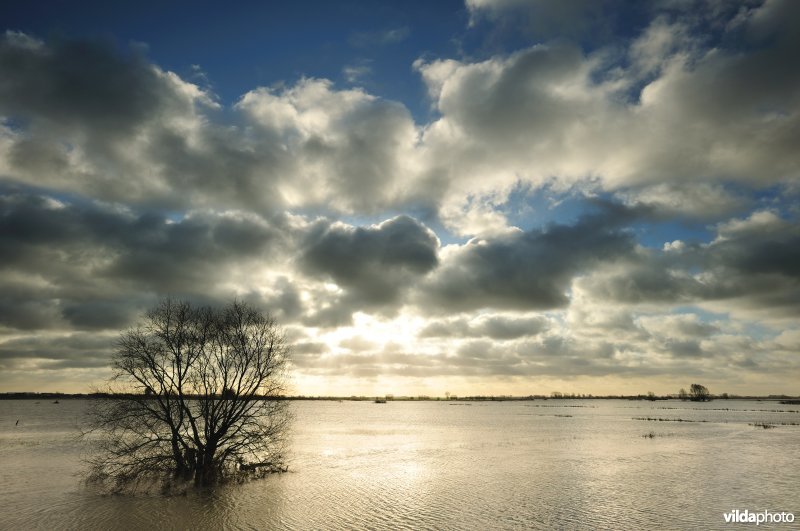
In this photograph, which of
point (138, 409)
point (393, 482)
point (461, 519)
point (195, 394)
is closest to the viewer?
point (461, 519)

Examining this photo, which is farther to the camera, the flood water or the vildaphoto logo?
the flood water

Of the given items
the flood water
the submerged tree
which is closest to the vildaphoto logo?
the flood water

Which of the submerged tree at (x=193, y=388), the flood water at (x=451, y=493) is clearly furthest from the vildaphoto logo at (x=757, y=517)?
the submerged tree at (x=193, y=388)

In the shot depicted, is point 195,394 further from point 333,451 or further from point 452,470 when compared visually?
point 333,451

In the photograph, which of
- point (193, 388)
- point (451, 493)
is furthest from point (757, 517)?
point (193, 388)

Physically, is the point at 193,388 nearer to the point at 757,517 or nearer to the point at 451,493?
the point at 451,493

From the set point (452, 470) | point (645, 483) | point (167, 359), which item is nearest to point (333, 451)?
point (452, 470)

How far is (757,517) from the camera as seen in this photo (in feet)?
86.8

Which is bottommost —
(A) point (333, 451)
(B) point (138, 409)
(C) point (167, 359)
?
(A) point (333, 451)

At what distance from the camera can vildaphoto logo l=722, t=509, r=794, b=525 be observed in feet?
84.1

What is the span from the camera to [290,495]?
109 ft

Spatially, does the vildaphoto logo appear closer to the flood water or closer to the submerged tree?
the flood water

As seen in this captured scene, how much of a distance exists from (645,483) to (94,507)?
37.8 m

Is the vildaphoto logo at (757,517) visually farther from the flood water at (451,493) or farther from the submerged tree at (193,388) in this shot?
the submerged tree at (193,388)
